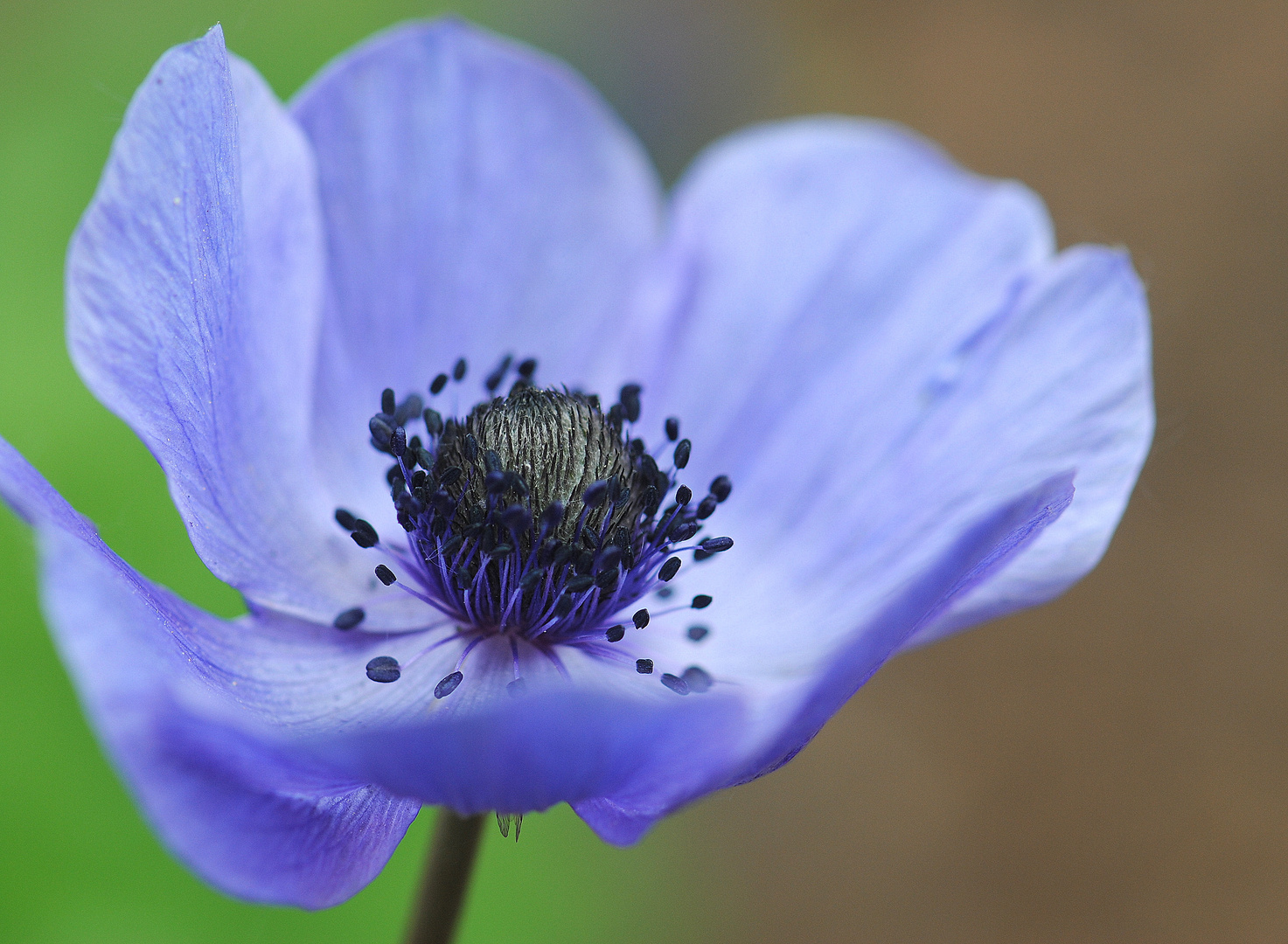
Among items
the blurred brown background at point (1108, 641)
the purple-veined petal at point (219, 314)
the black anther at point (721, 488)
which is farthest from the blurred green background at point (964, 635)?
the black anther at point (721, 488)

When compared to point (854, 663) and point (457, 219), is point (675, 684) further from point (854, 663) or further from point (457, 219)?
point (457, 219)

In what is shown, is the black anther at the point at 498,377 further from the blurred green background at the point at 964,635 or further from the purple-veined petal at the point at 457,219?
the blurred green background at the point at 964,635

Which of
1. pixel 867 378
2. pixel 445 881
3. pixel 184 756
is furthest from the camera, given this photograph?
pixel 867 378

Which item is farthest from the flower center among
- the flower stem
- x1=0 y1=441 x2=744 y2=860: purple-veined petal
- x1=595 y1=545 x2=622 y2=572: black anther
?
x1=0 y1=441 x2=744 y2=860: purple-veined petal

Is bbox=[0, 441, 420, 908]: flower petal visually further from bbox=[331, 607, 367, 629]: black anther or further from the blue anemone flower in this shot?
bbox=[331, 607, 367, 629]: black anther

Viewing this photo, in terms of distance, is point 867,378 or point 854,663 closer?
point 854,663

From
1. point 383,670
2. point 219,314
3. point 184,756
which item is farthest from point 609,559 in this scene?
point 184,756
